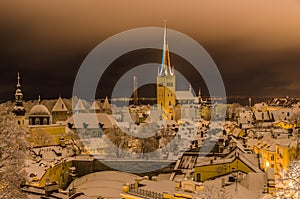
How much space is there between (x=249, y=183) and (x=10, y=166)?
32.8ft

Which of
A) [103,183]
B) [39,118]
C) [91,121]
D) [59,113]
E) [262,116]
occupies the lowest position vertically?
[103,183]

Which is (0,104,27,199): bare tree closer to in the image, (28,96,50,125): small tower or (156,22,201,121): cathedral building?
(28,96,50,125): small tower

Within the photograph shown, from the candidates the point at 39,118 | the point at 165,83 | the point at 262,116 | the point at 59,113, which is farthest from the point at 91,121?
the point at 165,83

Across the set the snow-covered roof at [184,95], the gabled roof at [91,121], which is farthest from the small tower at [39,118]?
the snow-covered roof at [184,95]

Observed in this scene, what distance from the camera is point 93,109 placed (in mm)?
71312

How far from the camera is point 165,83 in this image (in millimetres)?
92875

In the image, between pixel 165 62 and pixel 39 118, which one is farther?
pixel 165 62

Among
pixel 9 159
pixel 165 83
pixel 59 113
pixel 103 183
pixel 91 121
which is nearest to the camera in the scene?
pixel 9 159

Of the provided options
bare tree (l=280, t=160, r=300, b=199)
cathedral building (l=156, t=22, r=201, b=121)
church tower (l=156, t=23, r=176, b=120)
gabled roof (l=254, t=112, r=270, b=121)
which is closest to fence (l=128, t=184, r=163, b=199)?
bare tree (l=280, t=160, r=300, b=199)

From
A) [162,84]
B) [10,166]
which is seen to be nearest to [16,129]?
[10,166]

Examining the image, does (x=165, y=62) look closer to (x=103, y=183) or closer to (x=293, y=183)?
(x=103, y=183)

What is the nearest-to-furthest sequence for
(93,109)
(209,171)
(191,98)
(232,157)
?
(209,171)
(232,157)
(93,109)
(191,98)

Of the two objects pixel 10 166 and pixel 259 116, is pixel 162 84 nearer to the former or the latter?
pixel 259 116

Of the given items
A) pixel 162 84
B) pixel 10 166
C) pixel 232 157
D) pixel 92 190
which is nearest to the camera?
pixel 10 166
